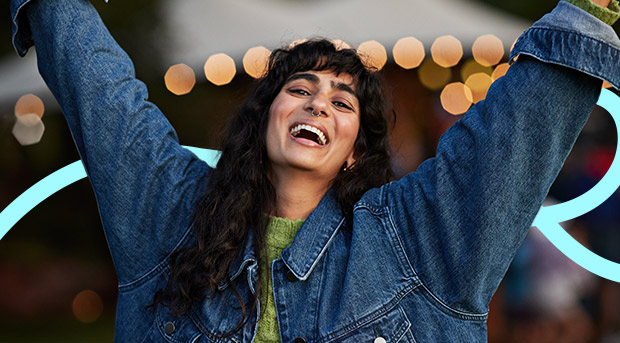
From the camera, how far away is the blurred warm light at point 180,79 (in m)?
3.52

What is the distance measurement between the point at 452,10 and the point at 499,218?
2111 millimetres

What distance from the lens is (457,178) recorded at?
5.84 feet

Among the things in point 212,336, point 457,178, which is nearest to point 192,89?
point 212,336

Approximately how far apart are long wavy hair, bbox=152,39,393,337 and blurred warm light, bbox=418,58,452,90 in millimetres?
1075

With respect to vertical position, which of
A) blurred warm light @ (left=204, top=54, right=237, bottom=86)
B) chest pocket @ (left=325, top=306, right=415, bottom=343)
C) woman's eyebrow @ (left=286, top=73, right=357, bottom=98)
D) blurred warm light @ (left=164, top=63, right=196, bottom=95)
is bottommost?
chest pocket @ (left=325, top=306, right=415, bottom=343)

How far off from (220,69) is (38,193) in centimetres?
126

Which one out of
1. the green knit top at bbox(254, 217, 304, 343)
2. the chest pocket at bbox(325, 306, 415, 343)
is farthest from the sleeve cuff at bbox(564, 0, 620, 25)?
the green knit top at bbox(254, 217, 304, 343)

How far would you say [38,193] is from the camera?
268cm

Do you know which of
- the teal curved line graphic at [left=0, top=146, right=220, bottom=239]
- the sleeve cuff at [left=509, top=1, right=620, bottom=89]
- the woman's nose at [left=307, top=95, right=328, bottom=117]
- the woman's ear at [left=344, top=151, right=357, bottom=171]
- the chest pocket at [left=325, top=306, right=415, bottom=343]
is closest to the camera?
the sleeve cuff at [left=509, top=1, right=620, bottom=89]

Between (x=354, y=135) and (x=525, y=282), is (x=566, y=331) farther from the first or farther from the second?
(x=354, y=135)

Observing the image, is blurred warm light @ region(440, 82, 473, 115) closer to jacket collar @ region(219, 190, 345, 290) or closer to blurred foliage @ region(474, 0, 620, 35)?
blurred foliage @ region(474, 0, 620, 35)

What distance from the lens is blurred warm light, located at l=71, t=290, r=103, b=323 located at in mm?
3469

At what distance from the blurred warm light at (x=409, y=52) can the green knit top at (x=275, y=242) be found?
1671 mm

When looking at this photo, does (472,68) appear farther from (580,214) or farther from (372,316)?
(372,316)
